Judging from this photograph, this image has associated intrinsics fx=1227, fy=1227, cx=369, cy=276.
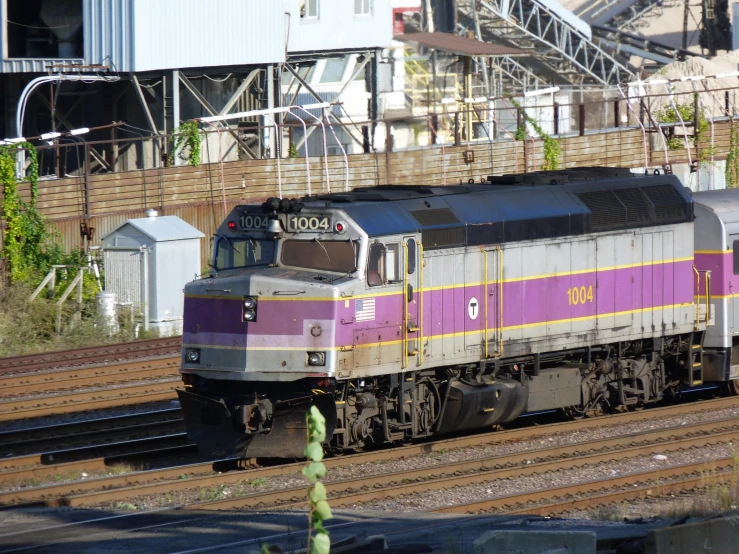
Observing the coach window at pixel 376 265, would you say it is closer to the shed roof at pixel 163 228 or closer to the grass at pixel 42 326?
the shed roof at pixel 163 228

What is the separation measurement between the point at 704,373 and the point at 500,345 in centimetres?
446

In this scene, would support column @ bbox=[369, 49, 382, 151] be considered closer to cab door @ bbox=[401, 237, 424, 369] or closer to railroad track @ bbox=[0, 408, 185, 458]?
railroad track @ bbox=[0, 408, 185, 458]

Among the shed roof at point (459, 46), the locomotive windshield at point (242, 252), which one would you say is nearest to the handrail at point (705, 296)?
the locomotive windshield at point (242, 252)

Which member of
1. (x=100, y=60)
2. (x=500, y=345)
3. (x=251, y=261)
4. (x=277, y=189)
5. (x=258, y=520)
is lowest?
(x=258, y=520)

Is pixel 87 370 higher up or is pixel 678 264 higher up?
pixel 678 264

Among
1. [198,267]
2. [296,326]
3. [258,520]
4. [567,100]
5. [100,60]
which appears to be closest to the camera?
[258,520]

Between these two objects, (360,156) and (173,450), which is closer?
(173,450)

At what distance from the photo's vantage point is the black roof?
578 inches

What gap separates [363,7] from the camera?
3944 cm

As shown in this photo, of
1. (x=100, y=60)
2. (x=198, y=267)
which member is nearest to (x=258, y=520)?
(x=198, y=267)

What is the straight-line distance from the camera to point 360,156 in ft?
97.6

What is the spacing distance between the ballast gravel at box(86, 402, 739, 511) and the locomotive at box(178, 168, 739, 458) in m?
0.37

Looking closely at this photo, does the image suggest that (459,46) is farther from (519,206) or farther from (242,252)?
(242,252)

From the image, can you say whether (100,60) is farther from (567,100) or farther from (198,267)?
(567,100)
